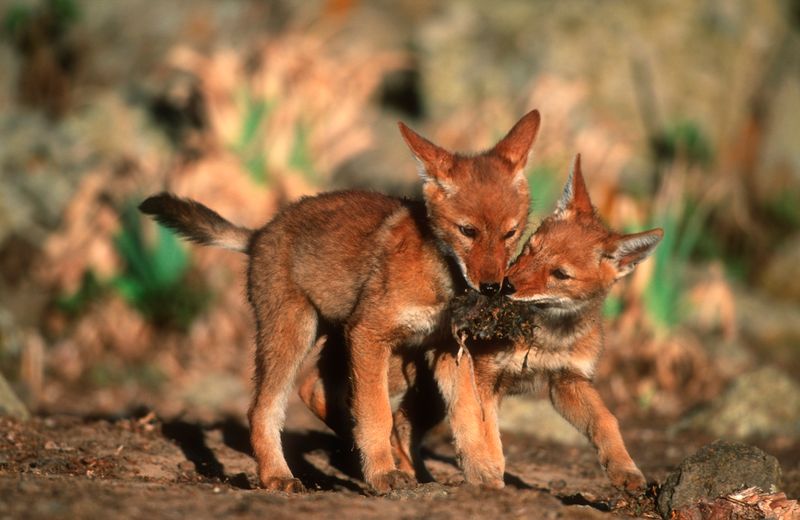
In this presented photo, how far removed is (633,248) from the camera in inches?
237

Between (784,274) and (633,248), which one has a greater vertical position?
(784,274)

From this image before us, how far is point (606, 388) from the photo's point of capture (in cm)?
1013

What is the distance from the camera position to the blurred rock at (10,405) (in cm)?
726

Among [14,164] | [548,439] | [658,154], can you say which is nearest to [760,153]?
[658,154]

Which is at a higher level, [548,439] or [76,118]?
[76,118]

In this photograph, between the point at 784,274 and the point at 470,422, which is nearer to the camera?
the point at 470,422

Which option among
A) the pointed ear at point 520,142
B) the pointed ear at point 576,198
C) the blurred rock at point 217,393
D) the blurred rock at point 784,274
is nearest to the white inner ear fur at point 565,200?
the pointed ear at point 576,198

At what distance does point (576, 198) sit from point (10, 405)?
390 cm

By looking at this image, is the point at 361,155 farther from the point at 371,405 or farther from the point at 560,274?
the point at 371,405

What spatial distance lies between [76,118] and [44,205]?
2.48m

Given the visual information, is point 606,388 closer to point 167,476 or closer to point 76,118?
point 167,476

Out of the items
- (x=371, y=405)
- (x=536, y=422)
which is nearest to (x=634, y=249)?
(x=371, y=405)

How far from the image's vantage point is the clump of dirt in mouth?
18.2 ft

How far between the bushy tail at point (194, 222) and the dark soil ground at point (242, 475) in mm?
1290
